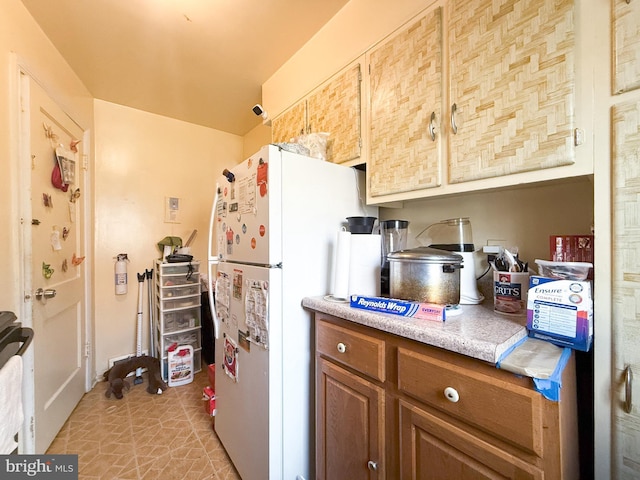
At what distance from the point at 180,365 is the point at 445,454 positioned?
2.38 meters

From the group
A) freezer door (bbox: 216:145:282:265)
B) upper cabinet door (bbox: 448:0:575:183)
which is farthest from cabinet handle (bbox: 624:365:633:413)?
freezer door (bbox: 216:145:282:265)

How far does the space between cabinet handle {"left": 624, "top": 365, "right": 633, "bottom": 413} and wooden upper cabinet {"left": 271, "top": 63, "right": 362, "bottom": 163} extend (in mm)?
1206

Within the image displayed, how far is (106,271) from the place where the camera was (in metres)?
2.51

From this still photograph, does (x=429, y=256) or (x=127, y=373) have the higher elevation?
(x=429, y=256)

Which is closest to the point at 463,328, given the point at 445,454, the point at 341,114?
the point at 445,454

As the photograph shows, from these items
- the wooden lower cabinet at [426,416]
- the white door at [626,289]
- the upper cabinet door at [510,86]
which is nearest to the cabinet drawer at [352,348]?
the wooden lower cabinet at [426,416]

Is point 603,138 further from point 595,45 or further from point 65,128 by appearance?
point 65,128

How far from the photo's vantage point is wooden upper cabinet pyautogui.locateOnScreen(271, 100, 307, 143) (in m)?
1.76

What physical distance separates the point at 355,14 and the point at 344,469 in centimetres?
214

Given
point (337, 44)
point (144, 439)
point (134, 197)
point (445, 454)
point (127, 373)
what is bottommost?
point (144, 439)

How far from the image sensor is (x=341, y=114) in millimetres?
1474

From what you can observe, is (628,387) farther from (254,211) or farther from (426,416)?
(254,211)

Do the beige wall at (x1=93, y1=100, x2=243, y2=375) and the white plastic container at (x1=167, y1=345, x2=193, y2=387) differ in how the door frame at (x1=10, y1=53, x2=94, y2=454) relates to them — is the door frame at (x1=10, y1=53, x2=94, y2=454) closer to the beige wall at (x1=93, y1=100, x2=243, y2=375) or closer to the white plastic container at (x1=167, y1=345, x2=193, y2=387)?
the white plastic container at (x1=167, y1=345, x2=193, y2=387)

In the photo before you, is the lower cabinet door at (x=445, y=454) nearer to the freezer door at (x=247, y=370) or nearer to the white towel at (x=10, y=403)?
the freezer door at (x=247, y=370)
